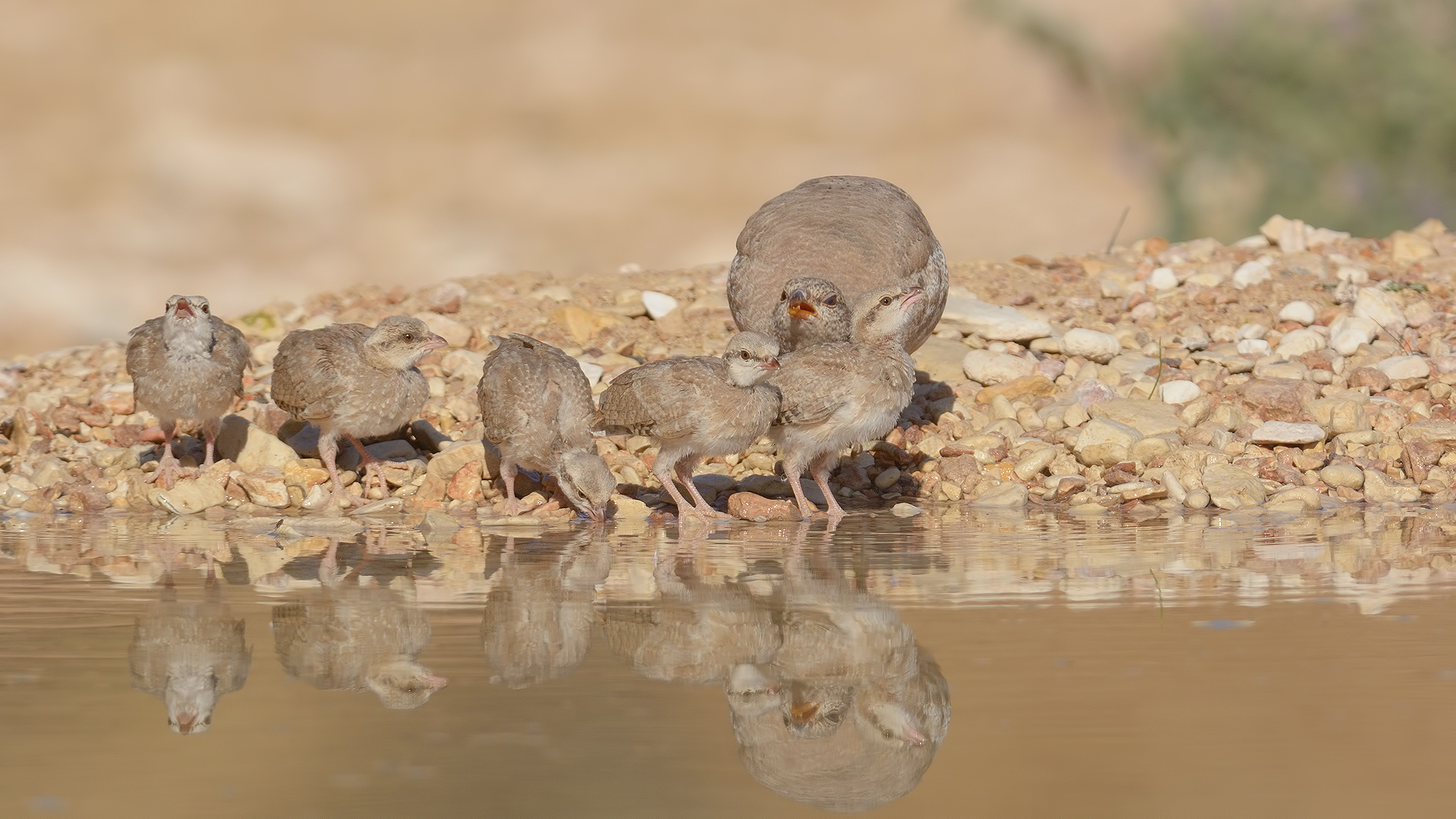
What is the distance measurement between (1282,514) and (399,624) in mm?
4928

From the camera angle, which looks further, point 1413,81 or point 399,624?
point 1413,81

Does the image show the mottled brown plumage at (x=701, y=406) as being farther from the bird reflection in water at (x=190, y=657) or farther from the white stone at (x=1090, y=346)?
the white stone at (x=1090, y=346)

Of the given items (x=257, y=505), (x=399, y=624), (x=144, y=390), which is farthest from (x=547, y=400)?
(x=399, y=624)

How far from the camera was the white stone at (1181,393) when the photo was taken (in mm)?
10586

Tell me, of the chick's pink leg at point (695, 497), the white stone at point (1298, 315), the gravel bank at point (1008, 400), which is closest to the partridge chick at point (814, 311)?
the chick's pink leg at point (695, 497)

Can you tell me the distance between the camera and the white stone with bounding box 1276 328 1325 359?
456 inches

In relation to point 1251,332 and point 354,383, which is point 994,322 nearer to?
point 1251,332

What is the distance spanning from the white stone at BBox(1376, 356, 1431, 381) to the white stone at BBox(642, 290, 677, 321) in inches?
194

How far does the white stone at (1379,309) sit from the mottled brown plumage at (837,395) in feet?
14.7

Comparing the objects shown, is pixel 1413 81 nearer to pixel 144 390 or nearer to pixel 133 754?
pixel 144 390

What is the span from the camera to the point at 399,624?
18.1 feet

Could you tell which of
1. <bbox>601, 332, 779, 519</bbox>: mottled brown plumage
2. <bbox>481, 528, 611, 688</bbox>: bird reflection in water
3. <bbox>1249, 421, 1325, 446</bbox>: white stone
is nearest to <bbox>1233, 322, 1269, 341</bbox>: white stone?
<bbox>1249, 421, 1325, 446</bbox>: white stone

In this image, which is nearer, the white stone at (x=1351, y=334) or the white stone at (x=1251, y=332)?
the white stone at (x=1351, y=334)

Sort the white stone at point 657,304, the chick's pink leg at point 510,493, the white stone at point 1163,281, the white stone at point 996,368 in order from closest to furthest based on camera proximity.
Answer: the chick's pink leg at point 510,493 → the white stone at point 996,368 → the white stone at point 657,304 → the white stone at point 1163,281
